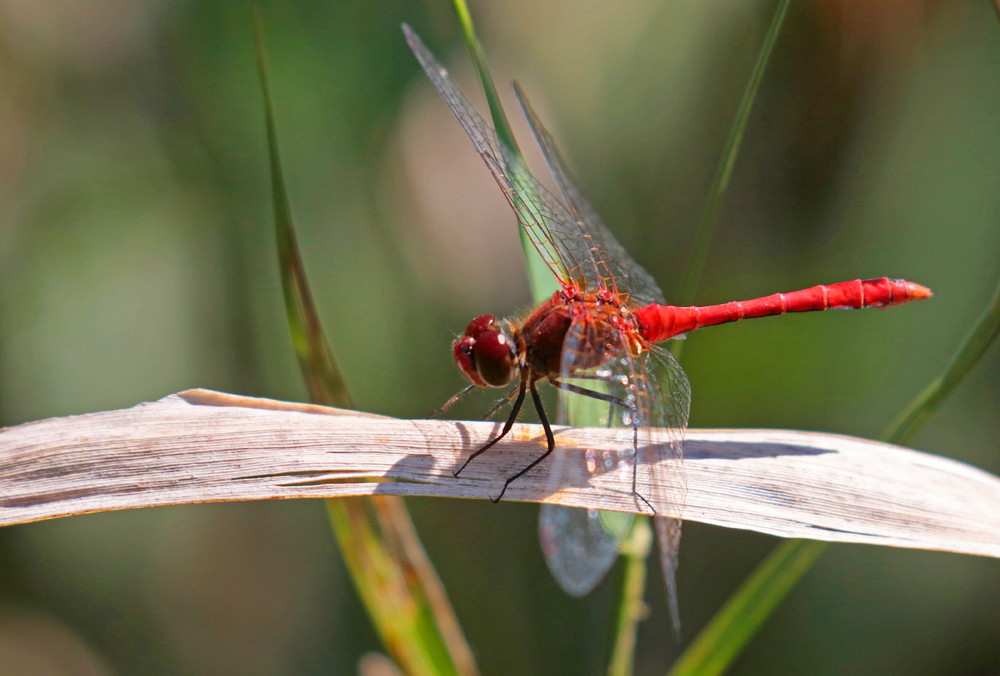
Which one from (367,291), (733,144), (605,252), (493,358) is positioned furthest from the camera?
(367,291)

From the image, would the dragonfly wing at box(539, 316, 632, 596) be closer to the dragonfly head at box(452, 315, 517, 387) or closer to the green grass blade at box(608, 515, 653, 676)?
the green grass blade at box(608, 515, 653, 676)

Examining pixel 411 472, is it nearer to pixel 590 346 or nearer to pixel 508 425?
pixel 508 425

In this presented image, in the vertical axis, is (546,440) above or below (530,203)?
below

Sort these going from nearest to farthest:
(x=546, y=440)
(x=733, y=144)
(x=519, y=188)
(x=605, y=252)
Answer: (x=733, y=144) → (x=546, y=440) → (x=519, y=188) → (x=605, y=252)

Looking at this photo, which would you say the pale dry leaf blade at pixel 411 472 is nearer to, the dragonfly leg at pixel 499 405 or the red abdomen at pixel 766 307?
the dragonfly leg at pixel 499 405

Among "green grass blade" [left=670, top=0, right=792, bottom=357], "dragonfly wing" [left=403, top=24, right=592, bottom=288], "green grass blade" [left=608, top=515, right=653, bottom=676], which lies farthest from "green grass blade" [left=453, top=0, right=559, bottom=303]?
"green grass blade" [left=608, top=515, right=653, bottom=676]

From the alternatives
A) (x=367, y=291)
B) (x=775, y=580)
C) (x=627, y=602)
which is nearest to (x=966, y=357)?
(x=775, y=580)
